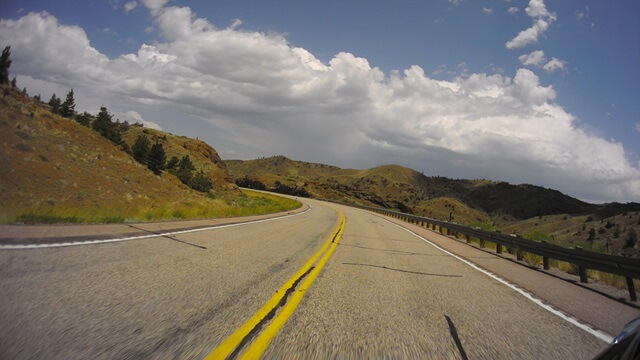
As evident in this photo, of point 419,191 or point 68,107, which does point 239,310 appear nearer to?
point 68,107

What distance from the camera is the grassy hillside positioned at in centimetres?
1506

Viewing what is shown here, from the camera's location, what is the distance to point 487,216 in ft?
357

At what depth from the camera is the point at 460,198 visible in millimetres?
132125

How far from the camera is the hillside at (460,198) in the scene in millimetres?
54963

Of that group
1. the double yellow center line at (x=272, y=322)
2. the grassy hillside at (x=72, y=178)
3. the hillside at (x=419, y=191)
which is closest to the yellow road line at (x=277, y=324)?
the double yellow center line at (x=272, y=322)

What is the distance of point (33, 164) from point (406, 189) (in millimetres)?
127314

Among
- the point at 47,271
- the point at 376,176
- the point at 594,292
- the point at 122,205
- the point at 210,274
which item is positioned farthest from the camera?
the point at 376,176

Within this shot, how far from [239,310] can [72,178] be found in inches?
803

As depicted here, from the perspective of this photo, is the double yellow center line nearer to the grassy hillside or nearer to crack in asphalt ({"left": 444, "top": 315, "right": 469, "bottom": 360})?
crack in asphalt ({"left": 444, "top": 315, "right": 469, "bottom": 360})

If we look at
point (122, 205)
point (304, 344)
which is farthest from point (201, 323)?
point (122, 205)

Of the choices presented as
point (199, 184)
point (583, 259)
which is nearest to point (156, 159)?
point (199, 184)

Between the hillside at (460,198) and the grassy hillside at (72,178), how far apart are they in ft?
Answer: 125

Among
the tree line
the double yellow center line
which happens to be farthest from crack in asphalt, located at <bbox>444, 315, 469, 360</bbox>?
the tree line

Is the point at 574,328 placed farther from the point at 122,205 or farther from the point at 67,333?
the point at 122,205
